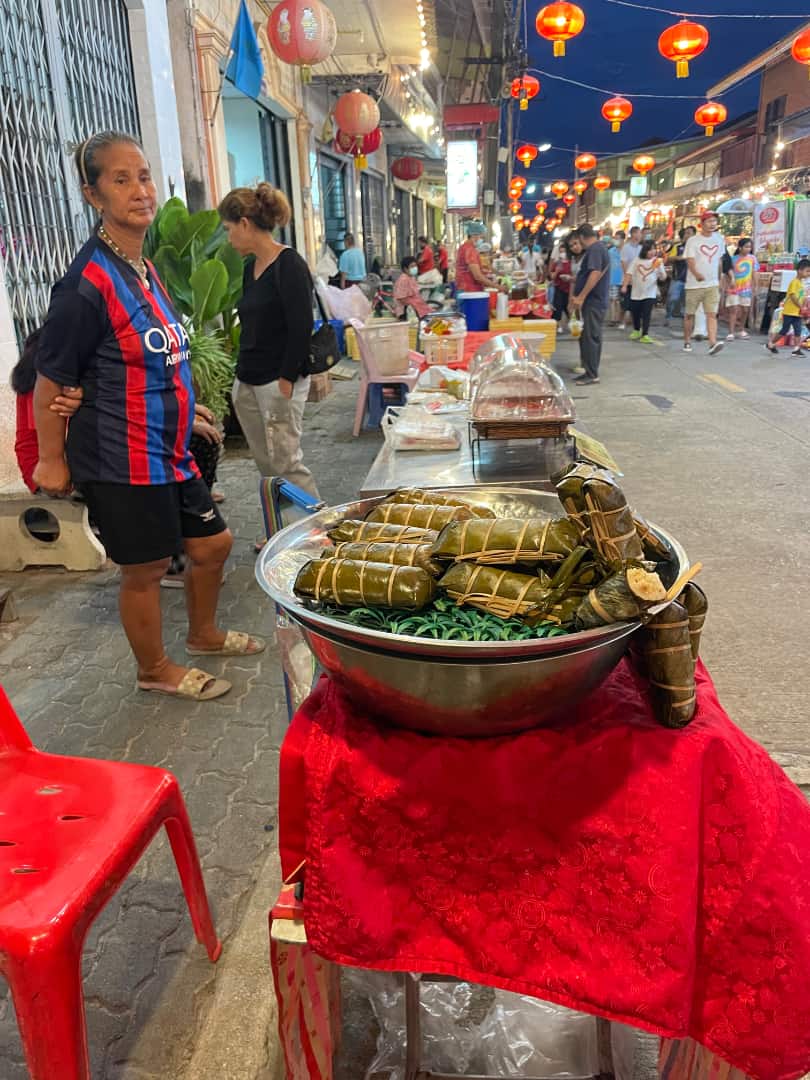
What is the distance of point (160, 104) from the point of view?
6.70 meters

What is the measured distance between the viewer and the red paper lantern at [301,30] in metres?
7.29

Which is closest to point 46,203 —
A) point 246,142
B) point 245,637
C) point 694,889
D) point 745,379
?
point 245,637

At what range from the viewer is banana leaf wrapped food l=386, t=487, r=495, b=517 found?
1.42 meters

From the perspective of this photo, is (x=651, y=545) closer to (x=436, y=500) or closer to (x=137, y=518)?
(x=436, y=500)

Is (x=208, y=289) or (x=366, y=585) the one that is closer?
(x=366, y=585)

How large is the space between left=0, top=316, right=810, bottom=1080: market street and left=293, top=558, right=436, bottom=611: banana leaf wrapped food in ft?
3.94

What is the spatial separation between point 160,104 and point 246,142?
462 centimetres

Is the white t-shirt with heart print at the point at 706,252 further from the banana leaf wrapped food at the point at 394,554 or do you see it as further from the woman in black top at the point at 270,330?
the banana leaf wrapped food at the point at 394,554

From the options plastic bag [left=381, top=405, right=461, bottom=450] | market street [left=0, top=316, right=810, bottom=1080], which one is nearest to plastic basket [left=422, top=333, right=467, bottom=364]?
market street [left=0, top=316, right=810, bottom=1080]

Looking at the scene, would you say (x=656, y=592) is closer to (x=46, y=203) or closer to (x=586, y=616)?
(x=586, y=616)

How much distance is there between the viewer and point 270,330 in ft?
12.7

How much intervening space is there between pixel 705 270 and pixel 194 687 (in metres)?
11.3

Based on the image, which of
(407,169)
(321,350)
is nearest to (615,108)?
(407,169)

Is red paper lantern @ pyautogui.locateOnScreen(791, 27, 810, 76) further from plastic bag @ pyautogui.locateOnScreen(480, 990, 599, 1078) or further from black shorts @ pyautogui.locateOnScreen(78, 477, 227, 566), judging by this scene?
plastic bag @ pyautogui.locateOnScreen(480, 990, 599, 1078)
